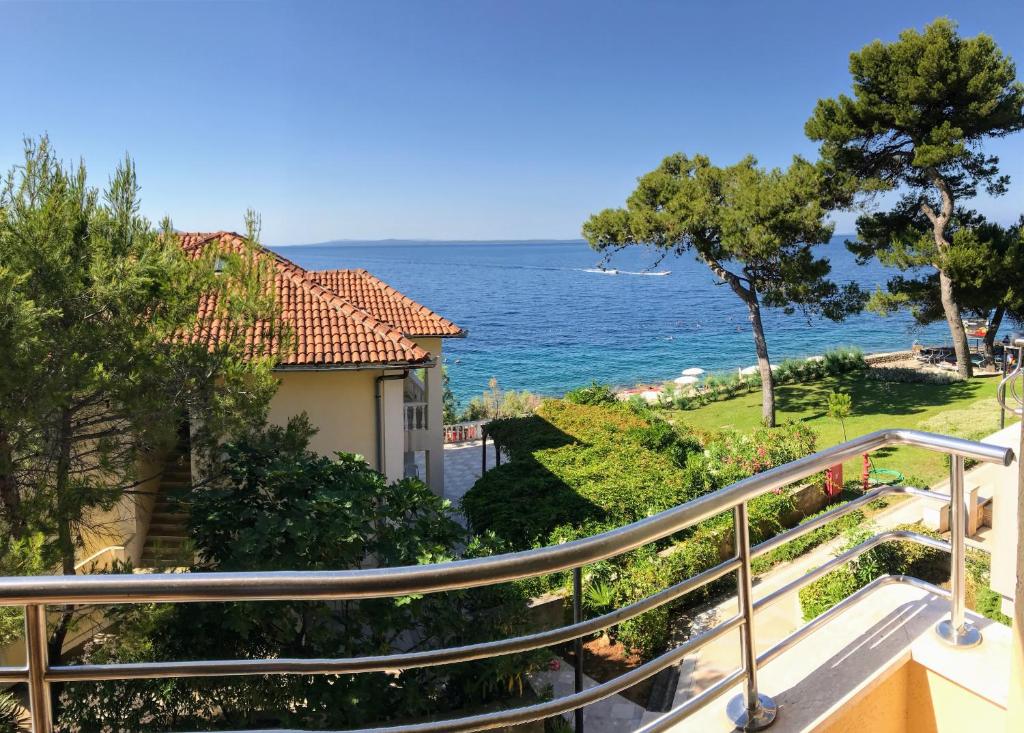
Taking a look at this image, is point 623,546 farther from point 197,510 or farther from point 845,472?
point 845,472

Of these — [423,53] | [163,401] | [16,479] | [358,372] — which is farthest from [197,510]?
[423,53]

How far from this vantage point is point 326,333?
Result: 36.2 ft

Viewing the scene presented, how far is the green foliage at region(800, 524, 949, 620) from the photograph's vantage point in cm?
658

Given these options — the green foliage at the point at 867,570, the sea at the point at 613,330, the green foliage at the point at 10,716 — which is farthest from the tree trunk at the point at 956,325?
the green foliage at the point at 10,716

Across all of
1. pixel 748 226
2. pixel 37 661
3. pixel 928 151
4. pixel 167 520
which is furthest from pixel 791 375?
pixel 37 661

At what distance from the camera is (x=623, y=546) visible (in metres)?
1.31

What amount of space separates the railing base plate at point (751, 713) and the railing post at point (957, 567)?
29.1 inches

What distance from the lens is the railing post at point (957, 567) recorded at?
2029 millimetres

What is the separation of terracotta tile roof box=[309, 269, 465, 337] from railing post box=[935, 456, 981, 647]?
11.7 meters

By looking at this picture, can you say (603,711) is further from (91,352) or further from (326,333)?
(326,333)

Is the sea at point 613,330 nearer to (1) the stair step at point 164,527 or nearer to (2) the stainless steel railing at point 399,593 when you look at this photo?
(1) the stair step at point 164,527

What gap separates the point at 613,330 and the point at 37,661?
227 ft

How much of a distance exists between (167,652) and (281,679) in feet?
3.13

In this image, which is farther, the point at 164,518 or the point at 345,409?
the point at 164,518
